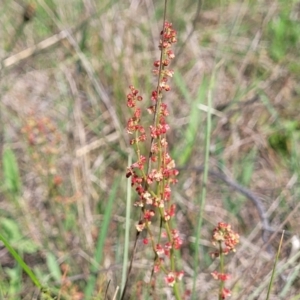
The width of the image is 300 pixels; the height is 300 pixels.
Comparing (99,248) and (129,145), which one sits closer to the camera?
(99,248)

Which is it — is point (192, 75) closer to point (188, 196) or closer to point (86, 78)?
point (86, 78)

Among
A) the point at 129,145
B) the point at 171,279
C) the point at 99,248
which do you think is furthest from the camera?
the point at 129,145

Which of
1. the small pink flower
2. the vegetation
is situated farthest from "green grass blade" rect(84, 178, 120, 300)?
the small pink flower

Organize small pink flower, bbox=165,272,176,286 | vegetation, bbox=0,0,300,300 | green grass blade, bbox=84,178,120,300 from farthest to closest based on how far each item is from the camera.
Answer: vegetation, bbox=0,0,300,300, green grass blade, bbox=84,178,120,300, small pink flower, bbox=165,272,176,286

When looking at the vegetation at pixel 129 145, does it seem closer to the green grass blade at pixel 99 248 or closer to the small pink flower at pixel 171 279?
the green grass blade at pixel 99 248

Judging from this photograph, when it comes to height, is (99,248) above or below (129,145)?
below

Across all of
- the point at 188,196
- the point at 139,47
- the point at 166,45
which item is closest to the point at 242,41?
the point at 139,47

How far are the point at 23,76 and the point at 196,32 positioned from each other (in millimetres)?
778

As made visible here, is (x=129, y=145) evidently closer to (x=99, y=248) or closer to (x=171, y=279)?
(x=99, y=248)

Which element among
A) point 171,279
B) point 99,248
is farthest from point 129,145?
point 171,279

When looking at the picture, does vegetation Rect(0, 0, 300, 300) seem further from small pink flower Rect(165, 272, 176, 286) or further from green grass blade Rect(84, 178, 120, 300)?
small pink flower Rect(165, 272, 176, 286)

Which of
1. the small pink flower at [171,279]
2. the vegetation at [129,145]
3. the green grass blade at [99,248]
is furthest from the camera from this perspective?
the vegetation at [129,145]

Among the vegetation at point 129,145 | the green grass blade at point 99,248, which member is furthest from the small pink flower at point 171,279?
the green grass blade at point 99,248

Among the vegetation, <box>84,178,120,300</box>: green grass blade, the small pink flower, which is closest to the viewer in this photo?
the small pink flower
